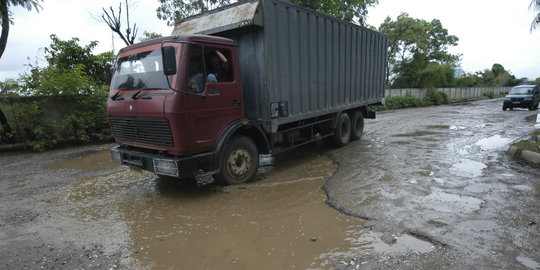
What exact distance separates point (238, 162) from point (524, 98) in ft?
65.9

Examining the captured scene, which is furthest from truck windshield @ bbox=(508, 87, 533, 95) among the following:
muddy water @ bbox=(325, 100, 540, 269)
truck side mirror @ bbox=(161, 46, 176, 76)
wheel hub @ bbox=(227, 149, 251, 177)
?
truck side mirror @ bbox=(161, 46, 176, 76)

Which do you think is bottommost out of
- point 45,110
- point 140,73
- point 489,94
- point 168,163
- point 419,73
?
point 489,94

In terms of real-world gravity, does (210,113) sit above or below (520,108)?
above

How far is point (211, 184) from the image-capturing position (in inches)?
209

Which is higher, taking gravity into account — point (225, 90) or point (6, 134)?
point (225, 90)

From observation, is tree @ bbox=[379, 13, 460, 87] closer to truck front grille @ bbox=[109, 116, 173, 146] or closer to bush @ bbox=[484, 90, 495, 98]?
bush @ bbox=[484, 90, 495, 98]

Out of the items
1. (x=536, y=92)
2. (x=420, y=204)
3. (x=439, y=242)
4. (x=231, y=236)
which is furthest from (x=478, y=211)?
(x=536, y=92)

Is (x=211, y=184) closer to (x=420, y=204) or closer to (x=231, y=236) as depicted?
(x=231, y=236)

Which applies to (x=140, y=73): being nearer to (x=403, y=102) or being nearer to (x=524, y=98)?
(x=524, y=98)

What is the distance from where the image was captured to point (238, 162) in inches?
203

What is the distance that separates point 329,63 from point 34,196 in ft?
20.5

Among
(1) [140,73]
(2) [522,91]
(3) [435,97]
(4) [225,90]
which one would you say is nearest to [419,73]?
(3) [435,97]

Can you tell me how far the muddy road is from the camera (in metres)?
2.98

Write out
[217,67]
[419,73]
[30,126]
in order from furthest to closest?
[419,73] → [30,126] → [217,67]
